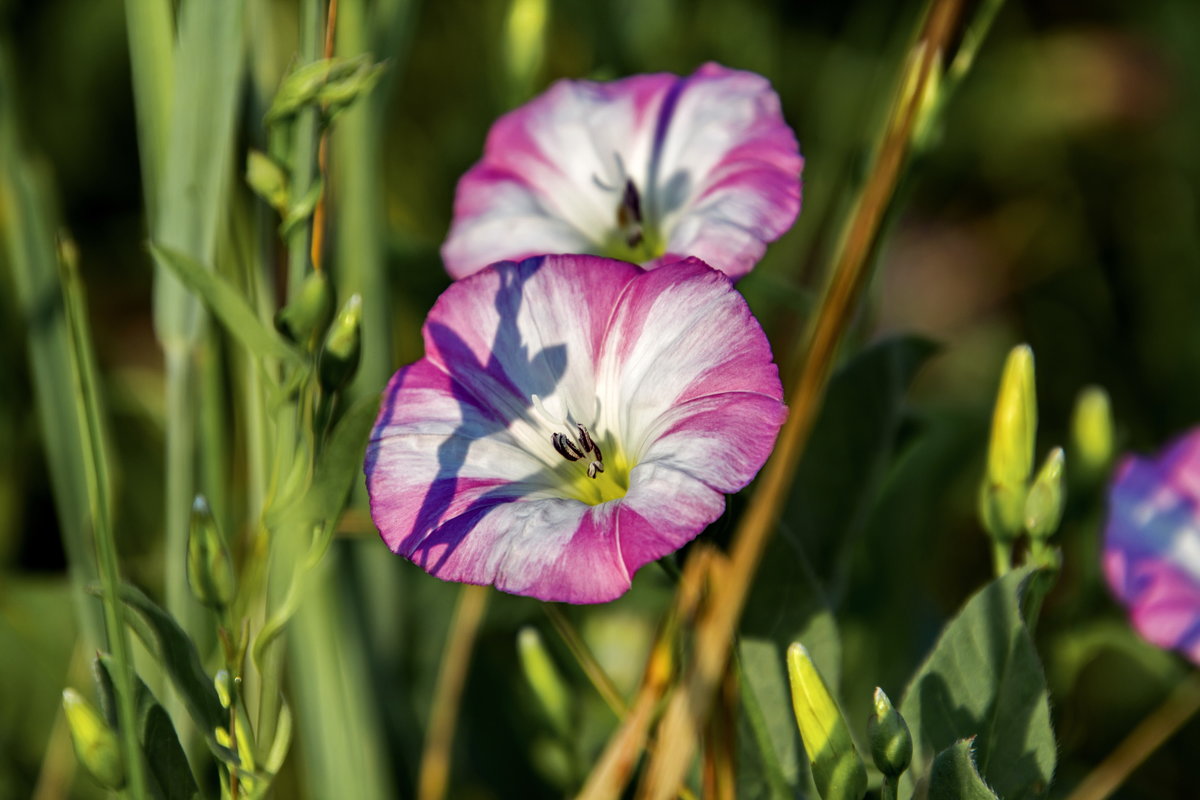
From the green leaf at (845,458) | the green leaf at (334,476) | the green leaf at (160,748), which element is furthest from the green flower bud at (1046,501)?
the green leaf at (160,748)

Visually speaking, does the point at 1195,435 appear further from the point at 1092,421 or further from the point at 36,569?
the point at 36,569

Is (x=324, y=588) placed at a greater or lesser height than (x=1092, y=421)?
lesser

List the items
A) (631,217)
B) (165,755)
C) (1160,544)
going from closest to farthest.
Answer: (165,755), (631,217), (1160,544)

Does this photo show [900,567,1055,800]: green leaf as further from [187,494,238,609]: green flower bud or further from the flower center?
[187,494,238,609]: green flower bud

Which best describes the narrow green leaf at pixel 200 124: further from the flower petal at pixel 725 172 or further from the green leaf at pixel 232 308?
the flower petal at pixel 725 172

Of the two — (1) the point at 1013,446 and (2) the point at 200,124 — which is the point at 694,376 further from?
(2) the point at 200,124

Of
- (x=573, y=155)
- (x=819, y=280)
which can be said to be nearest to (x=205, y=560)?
(x=573, y=155)

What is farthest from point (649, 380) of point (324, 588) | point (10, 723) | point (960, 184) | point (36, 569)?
point (960, 184)
